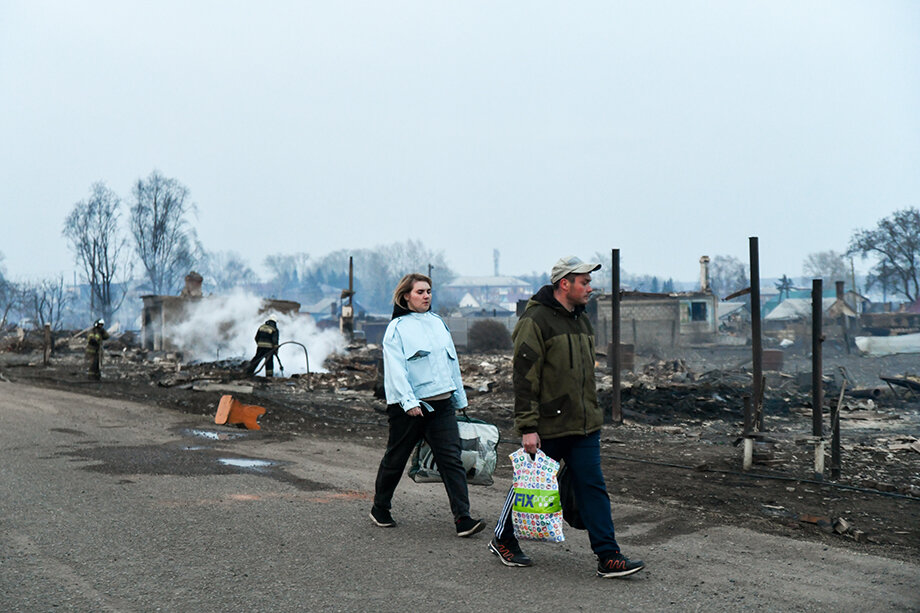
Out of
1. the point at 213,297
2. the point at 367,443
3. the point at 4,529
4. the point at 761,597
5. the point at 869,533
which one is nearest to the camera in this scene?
the point at 761,597

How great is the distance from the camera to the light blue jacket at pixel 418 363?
536cm

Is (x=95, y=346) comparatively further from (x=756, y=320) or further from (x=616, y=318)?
(x=756, y=320)

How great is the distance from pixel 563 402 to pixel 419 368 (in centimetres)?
121

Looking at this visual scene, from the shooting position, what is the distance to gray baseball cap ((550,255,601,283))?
4.68 m

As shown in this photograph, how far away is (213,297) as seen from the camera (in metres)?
35.8

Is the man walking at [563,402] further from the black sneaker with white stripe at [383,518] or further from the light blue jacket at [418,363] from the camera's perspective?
the black sneaker with white stripe at [383,518]

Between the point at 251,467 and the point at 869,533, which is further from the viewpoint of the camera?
the point at 251,467


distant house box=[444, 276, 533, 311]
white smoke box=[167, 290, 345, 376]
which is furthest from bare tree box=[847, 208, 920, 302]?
distant house box=[444, 276, 533, 311]

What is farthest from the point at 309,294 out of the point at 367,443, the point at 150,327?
the point at 367,443

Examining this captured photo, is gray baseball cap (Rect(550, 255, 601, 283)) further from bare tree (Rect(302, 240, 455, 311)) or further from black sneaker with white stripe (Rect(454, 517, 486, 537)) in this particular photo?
bare tree (Rect(302, 240, 455, 311))

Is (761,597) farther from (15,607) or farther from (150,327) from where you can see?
(150,327)

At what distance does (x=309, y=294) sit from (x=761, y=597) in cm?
12537

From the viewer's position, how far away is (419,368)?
5410mm

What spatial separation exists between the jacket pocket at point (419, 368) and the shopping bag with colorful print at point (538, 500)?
40.7 inches
